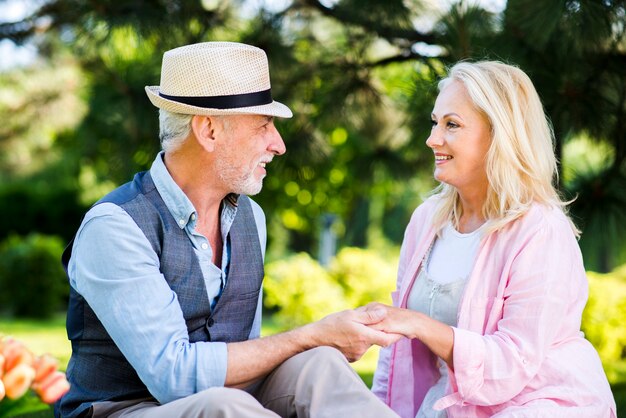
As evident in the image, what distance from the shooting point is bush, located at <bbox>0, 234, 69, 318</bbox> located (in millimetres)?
10617

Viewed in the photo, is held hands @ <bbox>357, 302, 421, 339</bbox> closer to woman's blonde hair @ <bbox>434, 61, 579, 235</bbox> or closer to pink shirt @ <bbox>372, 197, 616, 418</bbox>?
pink shirt @ <bbox>372, 197, 616, 418</bbox>

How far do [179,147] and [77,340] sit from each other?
0.65 meters

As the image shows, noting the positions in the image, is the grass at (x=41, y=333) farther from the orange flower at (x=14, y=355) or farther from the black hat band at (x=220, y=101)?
the orange flower at (x=14, y=355)

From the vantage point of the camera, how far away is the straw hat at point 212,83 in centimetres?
272

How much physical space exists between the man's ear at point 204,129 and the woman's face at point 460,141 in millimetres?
703

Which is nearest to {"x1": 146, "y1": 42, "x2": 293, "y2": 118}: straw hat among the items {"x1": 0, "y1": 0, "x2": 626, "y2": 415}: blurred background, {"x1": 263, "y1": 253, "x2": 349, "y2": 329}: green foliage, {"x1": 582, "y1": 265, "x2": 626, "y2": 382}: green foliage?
{"x1": 0, "y1": 0, "x2": 626, "y2": 415}: blurred background

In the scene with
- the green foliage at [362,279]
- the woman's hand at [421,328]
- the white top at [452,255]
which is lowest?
the green foliage at [362,279]

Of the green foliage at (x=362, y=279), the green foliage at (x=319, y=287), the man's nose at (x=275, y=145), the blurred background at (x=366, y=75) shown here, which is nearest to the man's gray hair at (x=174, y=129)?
the man's nose at (x=275, y=145)

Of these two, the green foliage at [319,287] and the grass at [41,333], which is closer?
the green foliage at [319,287]

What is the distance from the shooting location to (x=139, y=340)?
7.79ft

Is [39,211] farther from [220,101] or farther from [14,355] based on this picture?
[14,355]

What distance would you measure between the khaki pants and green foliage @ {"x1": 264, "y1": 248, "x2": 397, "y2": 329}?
4869 mm

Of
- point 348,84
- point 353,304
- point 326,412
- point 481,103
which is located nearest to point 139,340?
point 326,412

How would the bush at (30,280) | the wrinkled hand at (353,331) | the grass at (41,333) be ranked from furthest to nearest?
the bush at (30,280) < the grass at (41,333) < the wrinkled hand at (353,331)
